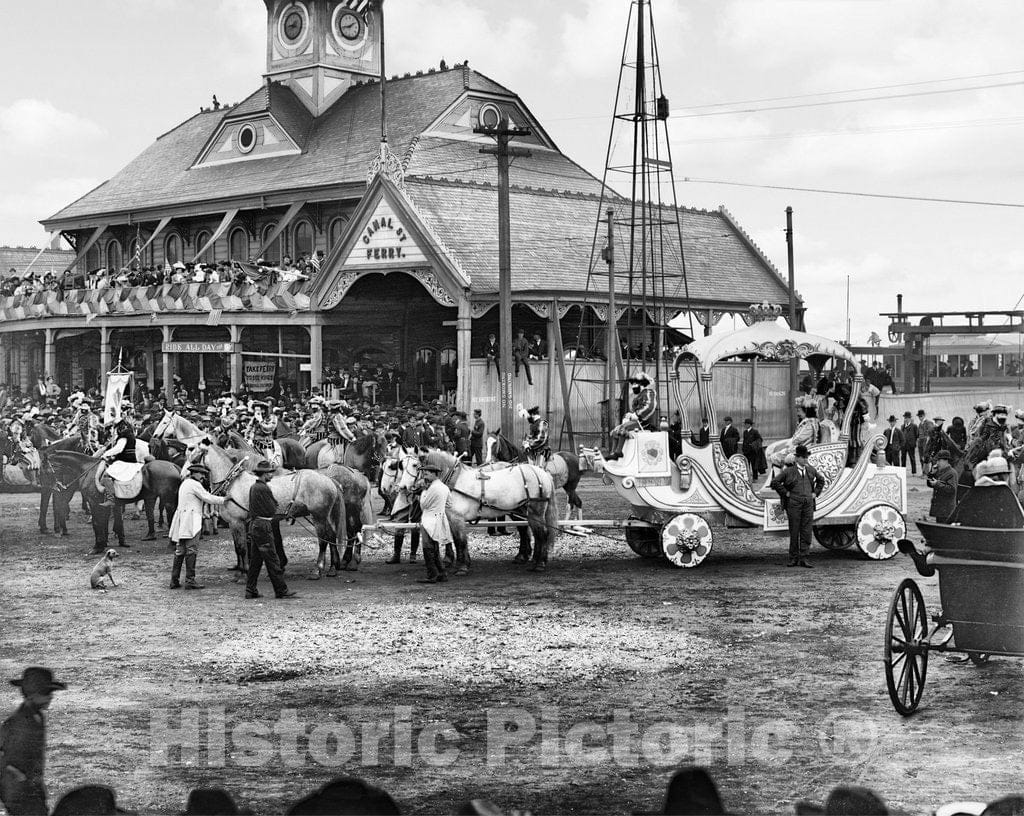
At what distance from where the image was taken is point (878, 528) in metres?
17.3

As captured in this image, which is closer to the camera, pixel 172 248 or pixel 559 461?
pixel 559 461

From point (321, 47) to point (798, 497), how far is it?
3374cm

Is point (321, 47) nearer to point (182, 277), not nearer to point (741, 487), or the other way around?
point (182, 277)

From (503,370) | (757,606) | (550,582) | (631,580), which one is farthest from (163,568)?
(503,370)

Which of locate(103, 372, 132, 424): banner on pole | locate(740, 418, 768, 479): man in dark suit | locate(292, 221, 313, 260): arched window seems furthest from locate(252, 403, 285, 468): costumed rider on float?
locate(292, 221, 313, 260): arched window

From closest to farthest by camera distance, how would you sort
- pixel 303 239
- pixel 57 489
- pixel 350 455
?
1. pixel 350 455
2. pixel 57 489
3. pixel 303 239

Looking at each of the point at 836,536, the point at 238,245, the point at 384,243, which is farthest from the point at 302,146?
the point at 836,536

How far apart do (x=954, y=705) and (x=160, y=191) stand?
137 ft

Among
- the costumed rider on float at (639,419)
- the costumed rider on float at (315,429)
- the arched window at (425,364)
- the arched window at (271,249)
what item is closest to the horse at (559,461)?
the costumed rider on float at (639,419)

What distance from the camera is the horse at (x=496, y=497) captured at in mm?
16250

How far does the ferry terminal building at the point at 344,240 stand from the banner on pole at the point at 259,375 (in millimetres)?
107

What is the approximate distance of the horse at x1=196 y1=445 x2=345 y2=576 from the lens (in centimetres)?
1572

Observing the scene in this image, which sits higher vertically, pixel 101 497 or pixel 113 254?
pixel 113 254

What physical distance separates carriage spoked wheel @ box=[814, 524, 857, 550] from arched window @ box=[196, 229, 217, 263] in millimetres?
29087
